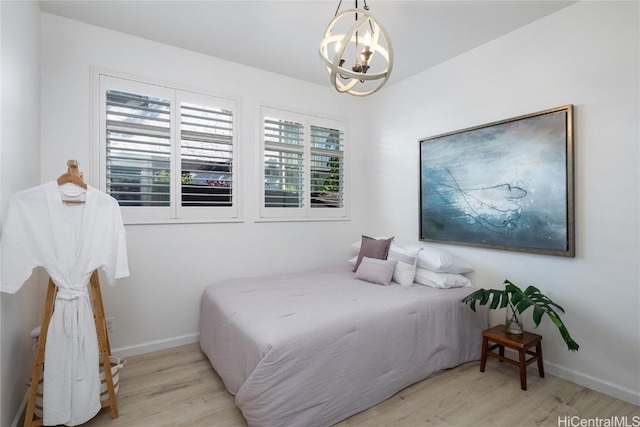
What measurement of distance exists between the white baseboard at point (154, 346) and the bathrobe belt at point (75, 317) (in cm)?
100

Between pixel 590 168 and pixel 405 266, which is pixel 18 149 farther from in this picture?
pixel 590 168

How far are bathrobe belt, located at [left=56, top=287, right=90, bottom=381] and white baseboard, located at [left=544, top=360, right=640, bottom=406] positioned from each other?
3.16 meters

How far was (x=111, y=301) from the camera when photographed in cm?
259

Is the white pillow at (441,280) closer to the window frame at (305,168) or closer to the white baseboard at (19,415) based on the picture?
the window frame at (305,168)

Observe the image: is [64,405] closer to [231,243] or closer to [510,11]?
[231,243]

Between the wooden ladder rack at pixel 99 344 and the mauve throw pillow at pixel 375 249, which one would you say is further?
the mauve throw pillow at pixel 375 249

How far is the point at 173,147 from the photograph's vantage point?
9.20ft

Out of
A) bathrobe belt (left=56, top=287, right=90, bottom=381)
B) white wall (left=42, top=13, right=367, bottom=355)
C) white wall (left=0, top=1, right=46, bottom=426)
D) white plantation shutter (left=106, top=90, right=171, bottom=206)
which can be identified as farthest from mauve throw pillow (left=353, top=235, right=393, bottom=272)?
white wall (left=0, top=1, right=46, bottom=426)

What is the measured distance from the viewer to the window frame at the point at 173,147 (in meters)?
2.54

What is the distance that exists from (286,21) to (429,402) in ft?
9.68

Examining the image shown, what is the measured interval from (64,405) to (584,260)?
3.38m

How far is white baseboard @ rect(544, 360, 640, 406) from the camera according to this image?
6.54 ft

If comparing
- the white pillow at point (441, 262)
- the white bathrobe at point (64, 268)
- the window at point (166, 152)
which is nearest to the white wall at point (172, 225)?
the window at point (166, 152)

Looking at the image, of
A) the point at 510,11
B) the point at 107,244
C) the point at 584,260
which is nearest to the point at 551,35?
the point at 510,11
